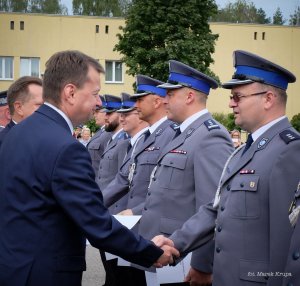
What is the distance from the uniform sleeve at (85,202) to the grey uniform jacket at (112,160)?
4758 millimetres

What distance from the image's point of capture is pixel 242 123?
150 inches

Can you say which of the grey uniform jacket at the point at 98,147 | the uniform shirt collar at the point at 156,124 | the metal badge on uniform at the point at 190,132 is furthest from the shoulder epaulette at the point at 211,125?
the grey uniform jacket at the point at 98,147

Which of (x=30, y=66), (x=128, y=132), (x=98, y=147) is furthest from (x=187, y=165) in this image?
(x=30, y=66)

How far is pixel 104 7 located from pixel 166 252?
168 feet

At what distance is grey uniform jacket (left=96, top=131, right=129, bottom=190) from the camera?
8336mm

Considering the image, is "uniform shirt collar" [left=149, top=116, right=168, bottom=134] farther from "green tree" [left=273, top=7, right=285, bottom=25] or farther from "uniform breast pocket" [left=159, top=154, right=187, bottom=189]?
"green tree" [left=273, top=7, right=285, bottom=25]

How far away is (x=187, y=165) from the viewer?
4688 millimetres

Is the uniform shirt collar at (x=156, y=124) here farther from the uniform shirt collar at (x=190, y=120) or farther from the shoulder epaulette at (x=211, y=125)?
the shoulder epaulette at (x=211, y=125)

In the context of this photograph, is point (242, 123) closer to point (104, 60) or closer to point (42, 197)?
point (42, 197)

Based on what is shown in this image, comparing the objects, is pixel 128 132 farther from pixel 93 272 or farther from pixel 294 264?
pixel 294 264

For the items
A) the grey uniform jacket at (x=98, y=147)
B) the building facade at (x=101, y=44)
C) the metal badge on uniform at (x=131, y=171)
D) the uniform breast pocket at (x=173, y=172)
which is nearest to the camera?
the uniform breast pocket at (x=173, y=172)

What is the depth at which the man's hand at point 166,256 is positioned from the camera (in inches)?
152

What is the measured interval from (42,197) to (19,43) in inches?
1508

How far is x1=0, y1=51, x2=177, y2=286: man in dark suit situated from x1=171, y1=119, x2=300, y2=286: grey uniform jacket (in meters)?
0.68
